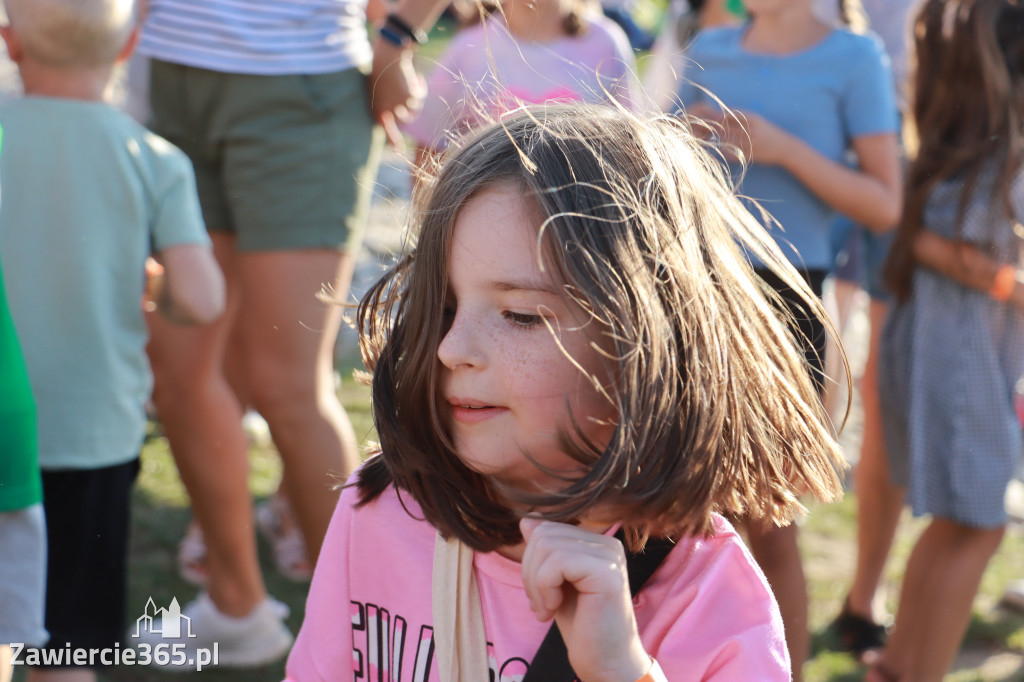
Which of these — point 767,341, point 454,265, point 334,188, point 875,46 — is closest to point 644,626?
point 767,341

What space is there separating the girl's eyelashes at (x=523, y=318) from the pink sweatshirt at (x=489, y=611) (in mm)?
315

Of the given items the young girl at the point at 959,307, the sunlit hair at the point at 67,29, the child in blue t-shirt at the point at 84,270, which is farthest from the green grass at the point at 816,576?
the sunlit hair at the point at 67,29

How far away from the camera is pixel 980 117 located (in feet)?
9.13

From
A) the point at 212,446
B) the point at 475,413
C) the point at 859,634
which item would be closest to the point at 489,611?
the point at 475,413

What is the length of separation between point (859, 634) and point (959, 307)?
1.03m

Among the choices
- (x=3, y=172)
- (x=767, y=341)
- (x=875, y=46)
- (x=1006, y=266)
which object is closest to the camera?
(x=767, y=341)

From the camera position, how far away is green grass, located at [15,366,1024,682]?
10.2 feet

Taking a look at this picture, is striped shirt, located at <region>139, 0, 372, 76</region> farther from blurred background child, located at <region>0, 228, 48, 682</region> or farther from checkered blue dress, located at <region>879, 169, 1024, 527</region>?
checkered blue dress, located at <region>879, 169, 1024, 527</region>

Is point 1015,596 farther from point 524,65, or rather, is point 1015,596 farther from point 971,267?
point 524,65

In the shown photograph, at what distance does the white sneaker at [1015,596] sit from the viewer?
3.56 meters

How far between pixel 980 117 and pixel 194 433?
2098 millimetres

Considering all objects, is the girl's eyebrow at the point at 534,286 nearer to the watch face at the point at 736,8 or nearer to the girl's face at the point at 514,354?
the girl's face at the point at 514,354

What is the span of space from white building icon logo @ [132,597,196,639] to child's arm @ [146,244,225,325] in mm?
907

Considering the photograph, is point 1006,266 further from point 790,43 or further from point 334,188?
point 334,188
